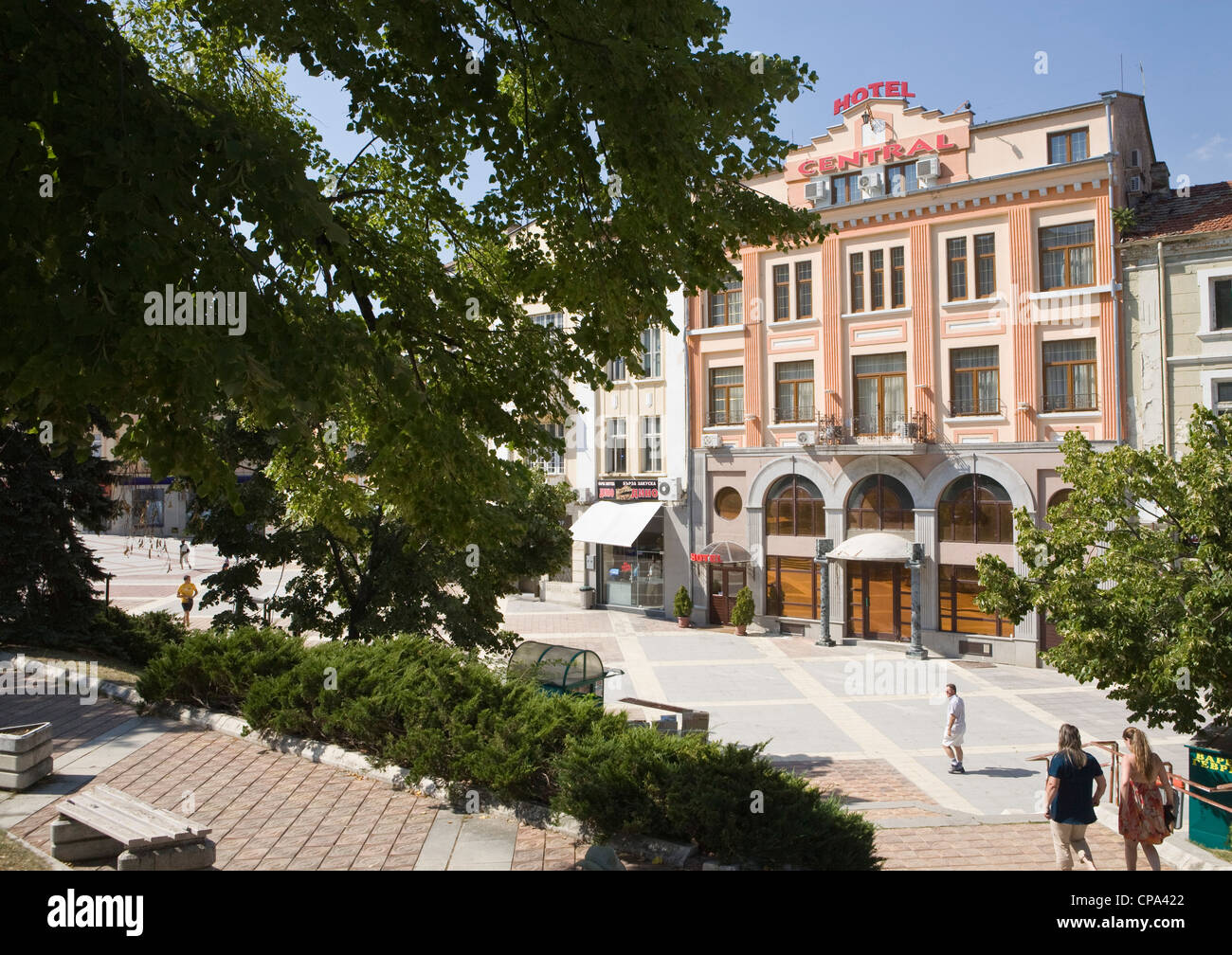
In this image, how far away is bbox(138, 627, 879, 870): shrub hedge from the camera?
7648mm

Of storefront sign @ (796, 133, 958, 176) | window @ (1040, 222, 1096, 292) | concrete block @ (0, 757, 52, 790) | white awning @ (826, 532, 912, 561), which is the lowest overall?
concrete block @ (0, 757, 52, 790)

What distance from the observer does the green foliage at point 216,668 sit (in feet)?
40.7

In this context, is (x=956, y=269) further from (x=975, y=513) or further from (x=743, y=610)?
(x=743, y=610)

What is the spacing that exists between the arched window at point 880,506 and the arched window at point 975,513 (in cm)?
103

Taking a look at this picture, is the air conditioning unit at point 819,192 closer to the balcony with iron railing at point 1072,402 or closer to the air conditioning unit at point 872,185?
the air conditioning unit at point 872,185

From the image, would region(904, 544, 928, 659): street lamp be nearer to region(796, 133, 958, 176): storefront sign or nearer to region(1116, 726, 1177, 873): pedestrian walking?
region(796, 133, 958, 176): storefront sign

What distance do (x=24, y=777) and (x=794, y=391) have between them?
25438mm

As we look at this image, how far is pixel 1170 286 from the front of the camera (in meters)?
24.6

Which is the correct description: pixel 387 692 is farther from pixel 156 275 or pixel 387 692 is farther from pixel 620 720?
pixel 156 275

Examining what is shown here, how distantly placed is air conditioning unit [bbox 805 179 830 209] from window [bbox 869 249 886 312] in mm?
2355

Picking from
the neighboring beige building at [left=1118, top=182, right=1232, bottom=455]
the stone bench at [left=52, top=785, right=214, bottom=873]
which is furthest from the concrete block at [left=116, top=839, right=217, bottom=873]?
the neighboring beige building at [left=1118, top=182, right=1232, bottom=455]

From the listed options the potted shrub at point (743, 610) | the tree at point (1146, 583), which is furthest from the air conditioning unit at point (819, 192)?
the tree at point (1146, 583)

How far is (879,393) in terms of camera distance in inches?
1152

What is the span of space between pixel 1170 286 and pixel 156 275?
2620 cm
